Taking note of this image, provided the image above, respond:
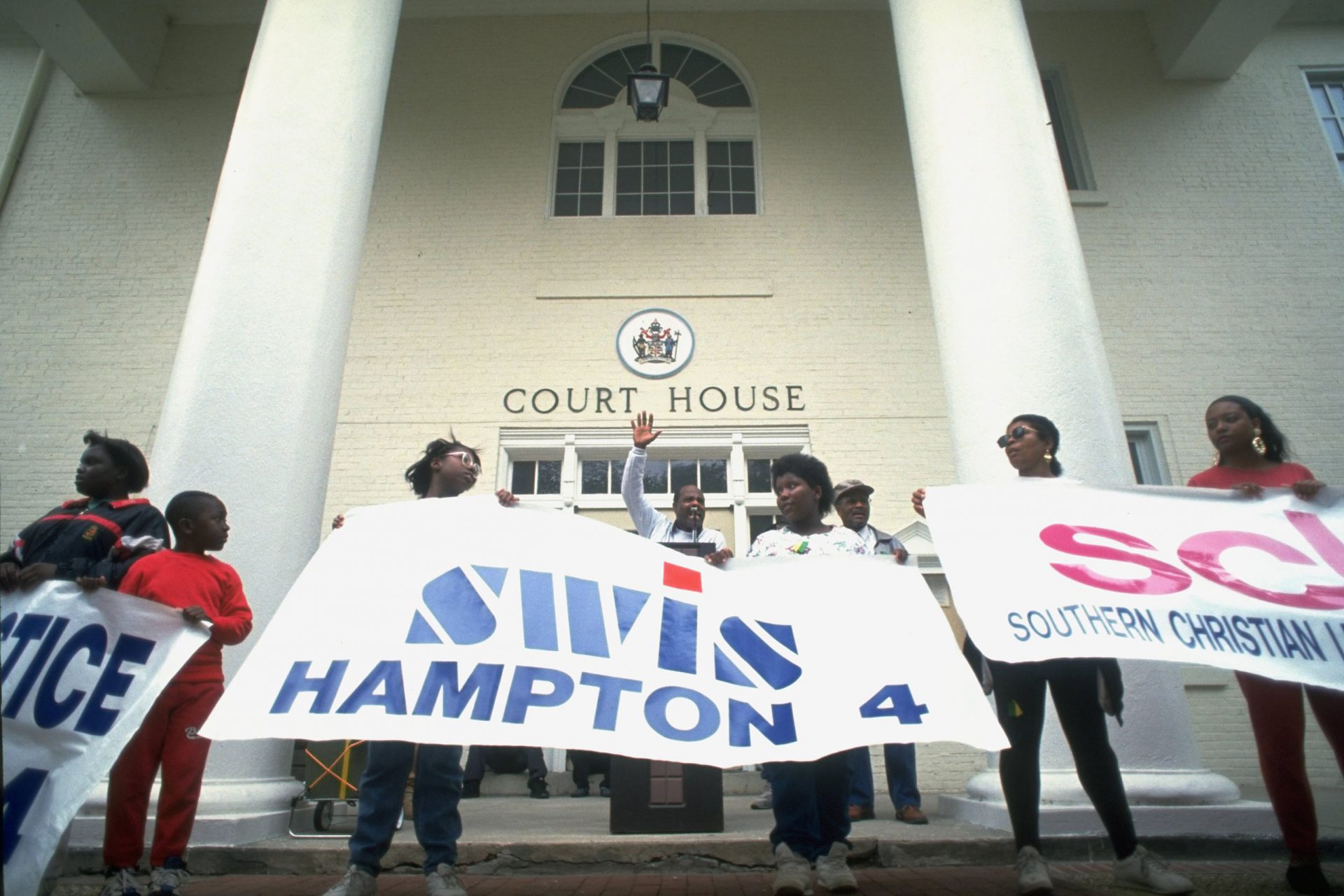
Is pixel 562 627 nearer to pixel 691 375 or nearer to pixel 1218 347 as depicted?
pixel 691 375

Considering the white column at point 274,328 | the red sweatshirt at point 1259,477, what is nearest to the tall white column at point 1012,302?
the red sweatshirt at point 1259,477

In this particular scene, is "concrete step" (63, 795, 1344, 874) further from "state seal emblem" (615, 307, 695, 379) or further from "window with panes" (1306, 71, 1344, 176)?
"window with panes" (1306, 71, 1344, 176)

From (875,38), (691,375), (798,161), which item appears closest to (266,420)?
(691,375)

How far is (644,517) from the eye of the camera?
433 cm

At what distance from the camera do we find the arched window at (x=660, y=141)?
877 cm

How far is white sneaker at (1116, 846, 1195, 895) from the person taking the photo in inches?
101

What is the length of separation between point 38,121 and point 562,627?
31.7 ft

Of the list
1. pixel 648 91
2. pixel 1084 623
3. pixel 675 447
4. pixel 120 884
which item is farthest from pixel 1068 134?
pixel 120 884

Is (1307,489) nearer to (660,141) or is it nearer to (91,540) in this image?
(91,540)

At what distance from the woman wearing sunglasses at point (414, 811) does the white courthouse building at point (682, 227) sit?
3.52 metres

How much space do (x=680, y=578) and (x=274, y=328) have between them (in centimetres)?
276

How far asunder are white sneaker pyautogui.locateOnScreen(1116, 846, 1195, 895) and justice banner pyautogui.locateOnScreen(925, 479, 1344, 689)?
638mm

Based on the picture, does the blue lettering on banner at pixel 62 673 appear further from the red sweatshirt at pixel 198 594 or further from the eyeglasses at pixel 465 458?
the eyeglasses at pixel 465 458

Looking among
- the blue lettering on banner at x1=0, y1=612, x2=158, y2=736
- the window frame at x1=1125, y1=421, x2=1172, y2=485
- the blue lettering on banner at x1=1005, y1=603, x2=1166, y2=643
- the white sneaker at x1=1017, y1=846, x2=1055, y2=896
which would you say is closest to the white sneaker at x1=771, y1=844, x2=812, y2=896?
the white sneaker at x1=1017, y1=846, x2=1055, y2=896
